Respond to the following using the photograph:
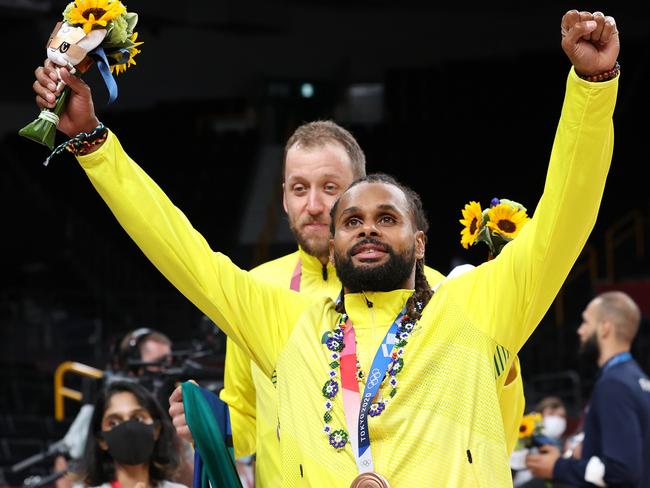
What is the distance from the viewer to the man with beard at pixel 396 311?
10.6ft

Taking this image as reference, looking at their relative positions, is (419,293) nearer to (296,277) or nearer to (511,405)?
(511,405)

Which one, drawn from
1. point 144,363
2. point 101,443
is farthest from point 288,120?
point 101,443

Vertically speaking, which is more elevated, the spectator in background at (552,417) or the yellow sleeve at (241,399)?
the yellow sleeve at (241,399)

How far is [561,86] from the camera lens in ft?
64.7

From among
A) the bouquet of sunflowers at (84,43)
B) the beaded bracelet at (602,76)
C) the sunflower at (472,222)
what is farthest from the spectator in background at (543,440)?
the bouquet of sunflowers at (84,43)

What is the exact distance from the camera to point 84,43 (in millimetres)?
3395

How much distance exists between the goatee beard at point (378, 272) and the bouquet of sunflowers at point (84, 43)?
0.76m

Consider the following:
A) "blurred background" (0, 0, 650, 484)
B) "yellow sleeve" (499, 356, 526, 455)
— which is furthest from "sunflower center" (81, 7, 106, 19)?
"blurred background" (0, 0, 650, 484)

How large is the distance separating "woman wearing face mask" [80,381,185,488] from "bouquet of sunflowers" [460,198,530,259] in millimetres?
1636

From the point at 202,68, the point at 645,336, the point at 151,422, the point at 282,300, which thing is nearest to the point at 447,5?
the point at 202,68

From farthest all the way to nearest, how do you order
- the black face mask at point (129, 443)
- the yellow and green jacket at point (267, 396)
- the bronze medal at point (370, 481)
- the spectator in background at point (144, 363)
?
1. the spectator in background at point (144, 363)
2. the black face mask at point (129, 443)
3. the yellow and green jacket at point (267, 396)
4. the bronze medal at point (370, 481)

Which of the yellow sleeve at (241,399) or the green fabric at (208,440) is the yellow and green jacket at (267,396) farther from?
the green fabric at (208,440)

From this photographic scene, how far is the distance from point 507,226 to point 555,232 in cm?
66

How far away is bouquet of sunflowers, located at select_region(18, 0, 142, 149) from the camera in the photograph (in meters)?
3.35
